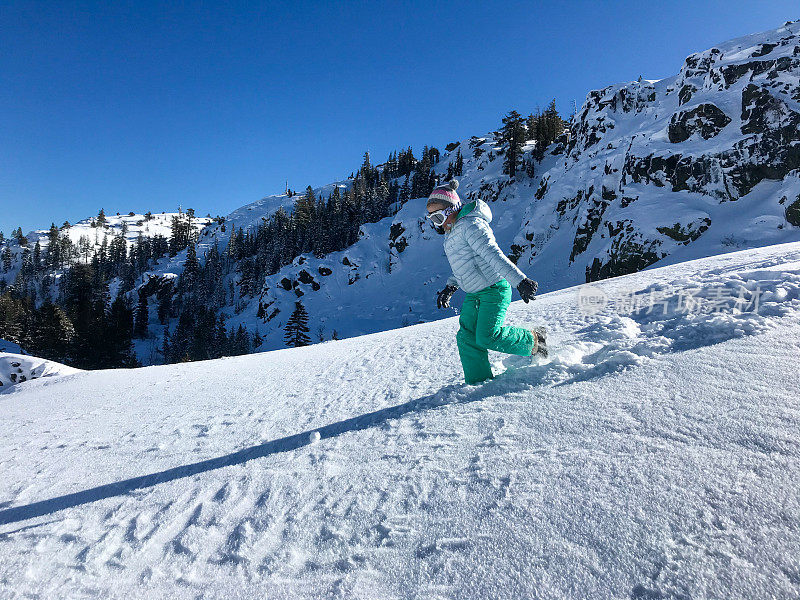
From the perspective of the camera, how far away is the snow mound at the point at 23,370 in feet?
23.4

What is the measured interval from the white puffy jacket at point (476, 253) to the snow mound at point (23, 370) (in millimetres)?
8410

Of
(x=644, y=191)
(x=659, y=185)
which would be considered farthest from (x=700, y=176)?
(x=644, y=191)

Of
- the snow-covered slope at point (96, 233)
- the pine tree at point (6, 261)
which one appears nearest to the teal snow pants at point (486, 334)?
the snow-covered slope at point (96, 233)

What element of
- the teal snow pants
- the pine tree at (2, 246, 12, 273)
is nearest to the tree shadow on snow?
the teal snow pants

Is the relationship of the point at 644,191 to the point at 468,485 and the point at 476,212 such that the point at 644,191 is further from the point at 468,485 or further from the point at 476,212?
the point at 468,485

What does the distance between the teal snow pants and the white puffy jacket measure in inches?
4.8

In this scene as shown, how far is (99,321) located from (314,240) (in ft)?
108

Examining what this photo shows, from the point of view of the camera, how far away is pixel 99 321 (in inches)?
1550

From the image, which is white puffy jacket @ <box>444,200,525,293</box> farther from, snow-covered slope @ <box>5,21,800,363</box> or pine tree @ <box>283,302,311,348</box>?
pine tree @ <box>283,302,311,348</box>

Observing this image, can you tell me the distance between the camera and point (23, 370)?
24.0ft

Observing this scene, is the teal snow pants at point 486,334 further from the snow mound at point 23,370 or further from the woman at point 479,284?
the snow mound at point 23,370

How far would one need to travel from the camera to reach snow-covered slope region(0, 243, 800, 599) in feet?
4.14

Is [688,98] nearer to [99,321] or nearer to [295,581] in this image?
[295,581]

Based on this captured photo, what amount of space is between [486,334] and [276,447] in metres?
1.96
